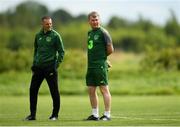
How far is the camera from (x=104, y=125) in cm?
1279

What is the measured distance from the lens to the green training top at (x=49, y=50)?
47.4 ft

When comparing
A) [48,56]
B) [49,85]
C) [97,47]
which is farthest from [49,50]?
[97,47]

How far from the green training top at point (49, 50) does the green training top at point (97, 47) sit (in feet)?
1.87

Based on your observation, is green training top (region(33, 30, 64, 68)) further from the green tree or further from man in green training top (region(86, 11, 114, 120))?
the green tree

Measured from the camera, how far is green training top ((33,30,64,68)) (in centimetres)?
1445

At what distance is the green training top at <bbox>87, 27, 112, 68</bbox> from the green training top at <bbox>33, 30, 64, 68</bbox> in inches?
22.5

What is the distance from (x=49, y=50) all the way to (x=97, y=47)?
3.02ft

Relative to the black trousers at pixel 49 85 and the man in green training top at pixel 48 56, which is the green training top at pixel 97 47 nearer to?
the man in green training top at pixel 48 56

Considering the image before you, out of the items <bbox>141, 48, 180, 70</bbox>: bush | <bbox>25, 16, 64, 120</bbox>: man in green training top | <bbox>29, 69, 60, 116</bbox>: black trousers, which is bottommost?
<bbox>141, 48, 180, 70</bbox>: bush

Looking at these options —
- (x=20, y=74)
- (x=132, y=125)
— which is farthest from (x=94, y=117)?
(x=20, y=74)

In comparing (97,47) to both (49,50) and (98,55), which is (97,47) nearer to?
(98,55)

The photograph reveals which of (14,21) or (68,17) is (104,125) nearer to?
(14,21)

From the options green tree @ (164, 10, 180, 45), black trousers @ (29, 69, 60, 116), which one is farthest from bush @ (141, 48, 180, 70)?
green tree @ (164, 10, 180, 45)

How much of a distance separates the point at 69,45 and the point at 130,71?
129 ft
